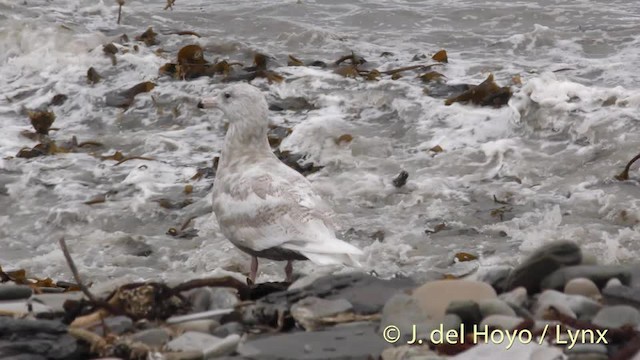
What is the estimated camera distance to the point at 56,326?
382 centimetres

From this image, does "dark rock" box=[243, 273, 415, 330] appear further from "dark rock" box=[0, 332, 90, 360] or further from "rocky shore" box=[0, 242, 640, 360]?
"dark rock" box=[0, 332, 90, 360]

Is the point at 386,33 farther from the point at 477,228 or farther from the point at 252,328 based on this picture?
the point at 252,328

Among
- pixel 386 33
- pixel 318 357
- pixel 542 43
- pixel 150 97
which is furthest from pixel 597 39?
pixel 318 357

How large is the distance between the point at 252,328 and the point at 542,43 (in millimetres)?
7853

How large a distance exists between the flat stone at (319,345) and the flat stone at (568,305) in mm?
567

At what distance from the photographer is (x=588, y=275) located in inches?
159

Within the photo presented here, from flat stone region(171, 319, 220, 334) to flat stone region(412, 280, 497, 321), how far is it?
70cm

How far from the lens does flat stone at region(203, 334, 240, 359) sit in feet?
11.6

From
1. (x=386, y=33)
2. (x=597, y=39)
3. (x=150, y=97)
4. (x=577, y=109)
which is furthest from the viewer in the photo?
(x=386, y=33)

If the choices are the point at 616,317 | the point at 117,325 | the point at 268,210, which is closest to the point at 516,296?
the point at 616,317

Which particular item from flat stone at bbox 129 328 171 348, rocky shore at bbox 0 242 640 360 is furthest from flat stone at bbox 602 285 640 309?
flat stone at bbox 129 328 171 348

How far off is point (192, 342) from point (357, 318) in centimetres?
58

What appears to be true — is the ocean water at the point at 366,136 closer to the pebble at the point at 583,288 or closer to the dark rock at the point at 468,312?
the pebble at the point at 583,288

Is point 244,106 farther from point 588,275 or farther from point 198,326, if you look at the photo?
point 588,275
